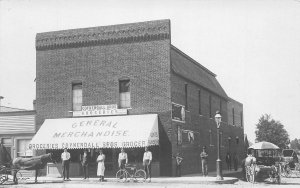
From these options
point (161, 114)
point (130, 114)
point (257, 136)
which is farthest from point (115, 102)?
point (257, 136)

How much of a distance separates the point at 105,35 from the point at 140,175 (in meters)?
9.02

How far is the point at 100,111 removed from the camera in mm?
28812

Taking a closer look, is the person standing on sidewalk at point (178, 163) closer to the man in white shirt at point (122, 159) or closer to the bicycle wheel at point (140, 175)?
the bicycle wheel at point (140, 175)

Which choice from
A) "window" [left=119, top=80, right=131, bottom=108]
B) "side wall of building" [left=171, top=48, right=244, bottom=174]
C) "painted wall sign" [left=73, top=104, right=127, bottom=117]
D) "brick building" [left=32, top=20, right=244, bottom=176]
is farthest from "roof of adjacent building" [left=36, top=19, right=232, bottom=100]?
"painted wall sign" [left=73, top=104, right=127, bottom=117]

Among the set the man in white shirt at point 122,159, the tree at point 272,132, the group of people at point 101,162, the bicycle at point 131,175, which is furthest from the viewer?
the tree at point 272,132

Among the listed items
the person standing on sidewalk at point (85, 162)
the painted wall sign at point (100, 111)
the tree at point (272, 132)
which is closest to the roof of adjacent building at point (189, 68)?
the painted wall sign at point (100, 111)

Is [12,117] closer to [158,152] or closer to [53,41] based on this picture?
[53,41]

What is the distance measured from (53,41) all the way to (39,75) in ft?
7.84

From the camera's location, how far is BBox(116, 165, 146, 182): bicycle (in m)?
24.8

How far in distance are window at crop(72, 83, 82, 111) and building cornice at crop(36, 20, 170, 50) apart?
260 cm

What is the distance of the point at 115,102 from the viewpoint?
94.2 ft

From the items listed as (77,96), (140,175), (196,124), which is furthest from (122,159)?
(196,124)

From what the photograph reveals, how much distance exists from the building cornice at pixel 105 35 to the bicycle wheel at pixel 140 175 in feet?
26.1

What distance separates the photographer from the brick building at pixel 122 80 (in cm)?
2798
